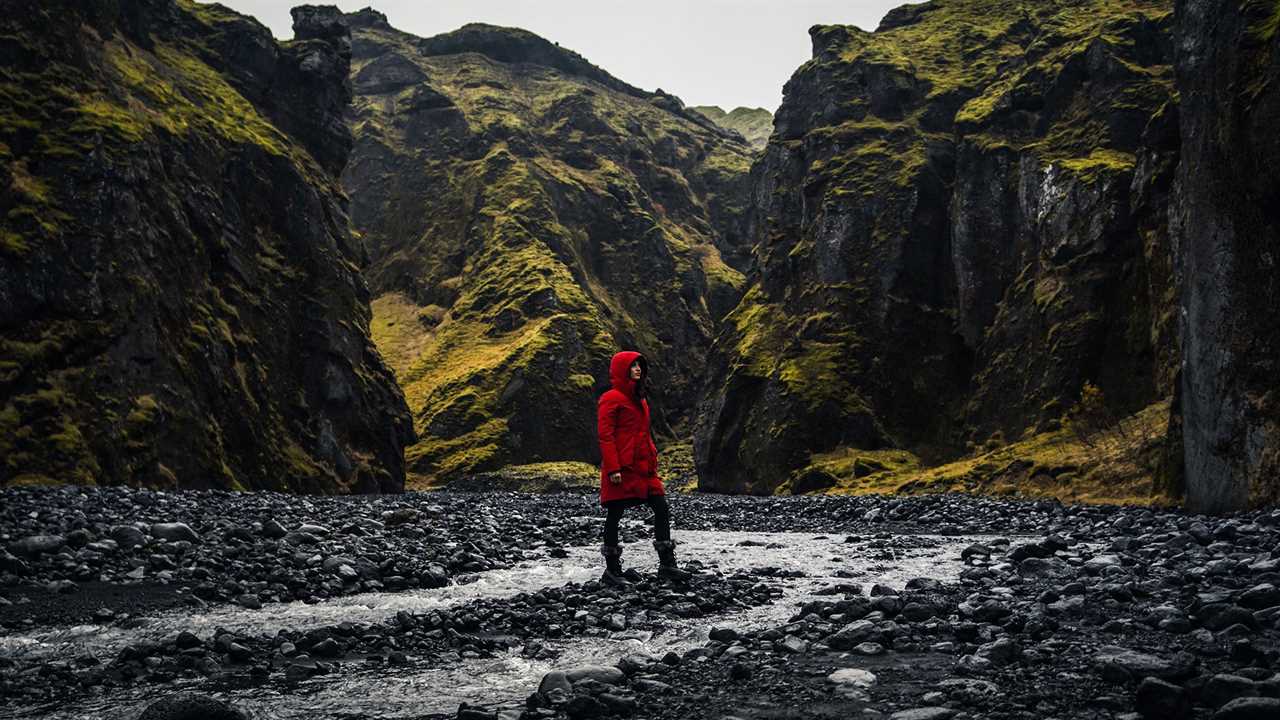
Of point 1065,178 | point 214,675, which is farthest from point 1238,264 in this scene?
point 1065,178

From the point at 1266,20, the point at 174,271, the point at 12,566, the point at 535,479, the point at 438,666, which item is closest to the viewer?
the point at 438,666

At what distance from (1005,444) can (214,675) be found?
57.9 m

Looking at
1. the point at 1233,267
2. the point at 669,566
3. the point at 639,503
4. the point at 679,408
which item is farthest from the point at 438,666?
the point at 679,408

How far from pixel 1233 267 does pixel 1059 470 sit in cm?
2178

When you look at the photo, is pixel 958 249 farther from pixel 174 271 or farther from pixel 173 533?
pixel 173 533

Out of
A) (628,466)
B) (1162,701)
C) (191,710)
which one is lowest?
(191,710)

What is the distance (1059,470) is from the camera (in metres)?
39.8

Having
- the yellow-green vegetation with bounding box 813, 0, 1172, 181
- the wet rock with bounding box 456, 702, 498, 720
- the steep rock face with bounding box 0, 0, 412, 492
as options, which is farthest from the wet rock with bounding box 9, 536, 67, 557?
the yellow-green vegetation with bounding box 813, 0, 1172, 181

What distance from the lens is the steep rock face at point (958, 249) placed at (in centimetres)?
5484

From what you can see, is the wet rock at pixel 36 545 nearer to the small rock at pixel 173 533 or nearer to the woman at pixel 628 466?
the small rock at pixel 173 533

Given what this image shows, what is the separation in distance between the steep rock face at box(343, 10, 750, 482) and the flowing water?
82.5m

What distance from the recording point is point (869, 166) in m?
83.1

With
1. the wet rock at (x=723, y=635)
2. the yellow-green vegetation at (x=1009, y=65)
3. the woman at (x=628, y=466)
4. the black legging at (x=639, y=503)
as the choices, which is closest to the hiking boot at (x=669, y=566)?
the woman at (x=628, y=466)

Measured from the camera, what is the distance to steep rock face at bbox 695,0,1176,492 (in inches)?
2159
